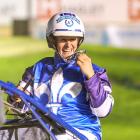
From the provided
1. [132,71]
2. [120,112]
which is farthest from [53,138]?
[132,71]

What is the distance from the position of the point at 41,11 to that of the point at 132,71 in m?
8.11

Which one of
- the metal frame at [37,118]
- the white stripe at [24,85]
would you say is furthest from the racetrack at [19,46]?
the metal frame at [37,118]

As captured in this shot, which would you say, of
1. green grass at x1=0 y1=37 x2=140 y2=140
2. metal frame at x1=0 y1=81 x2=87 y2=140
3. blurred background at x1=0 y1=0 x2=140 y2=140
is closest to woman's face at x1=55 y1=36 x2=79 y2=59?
metal frame at x1=0 y1=81 x2=87 y2=140

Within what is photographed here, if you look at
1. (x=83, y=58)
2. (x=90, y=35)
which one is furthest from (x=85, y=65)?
(x=90, y=35)

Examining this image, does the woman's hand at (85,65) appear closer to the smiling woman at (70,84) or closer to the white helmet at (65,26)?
the smiling woman at (70,84)

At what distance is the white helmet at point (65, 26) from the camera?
495cm

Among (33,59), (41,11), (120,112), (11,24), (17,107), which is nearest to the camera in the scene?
(17,107)

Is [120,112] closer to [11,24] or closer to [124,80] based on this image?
[124,80]

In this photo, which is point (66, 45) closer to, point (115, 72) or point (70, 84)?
point (70, 84)

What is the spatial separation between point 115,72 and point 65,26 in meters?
15.0

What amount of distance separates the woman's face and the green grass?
5.80 m

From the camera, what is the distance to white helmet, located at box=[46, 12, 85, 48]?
4949 millimetres

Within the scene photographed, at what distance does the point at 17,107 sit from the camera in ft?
16.1

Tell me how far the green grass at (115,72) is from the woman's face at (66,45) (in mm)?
5800
